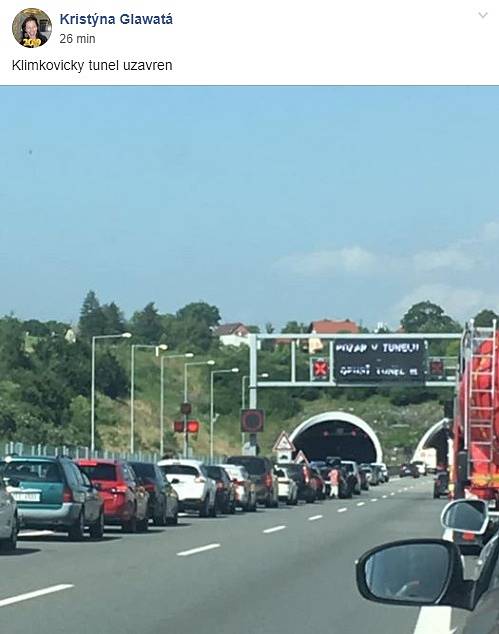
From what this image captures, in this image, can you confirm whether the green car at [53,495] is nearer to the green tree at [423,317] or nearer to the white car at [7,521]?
the white car at [7,521]

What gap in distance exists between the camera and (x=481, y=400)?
25234mm

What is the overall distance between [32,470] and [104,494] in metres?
2.95

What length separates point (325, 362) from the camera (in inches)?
2948

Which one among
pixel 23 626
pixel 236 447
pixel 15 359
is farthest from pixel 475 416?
pixel 236 447

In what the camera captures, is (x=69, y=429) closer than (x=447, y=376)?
No

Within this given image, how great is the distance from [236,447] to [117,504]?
9246 centimetres

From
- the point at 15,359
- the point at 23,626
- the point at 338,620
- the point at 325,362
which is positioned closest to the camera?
the point at 23,626

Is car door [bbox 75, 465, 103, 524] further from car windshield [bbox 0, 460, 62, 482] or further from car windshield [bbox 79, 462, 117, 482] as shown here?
car windshield [bbox 79, 462, 117, 482]

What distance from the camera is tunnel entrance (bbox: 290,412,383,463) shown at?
105625mm

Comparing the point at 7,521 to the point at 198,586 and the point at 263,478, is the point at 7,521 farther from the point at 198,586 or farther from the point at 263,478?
the point at 263,478

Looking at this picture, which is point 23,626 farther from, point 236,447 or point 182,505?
point 236,447

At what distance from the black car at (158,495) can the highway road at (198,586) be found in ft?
7.49
